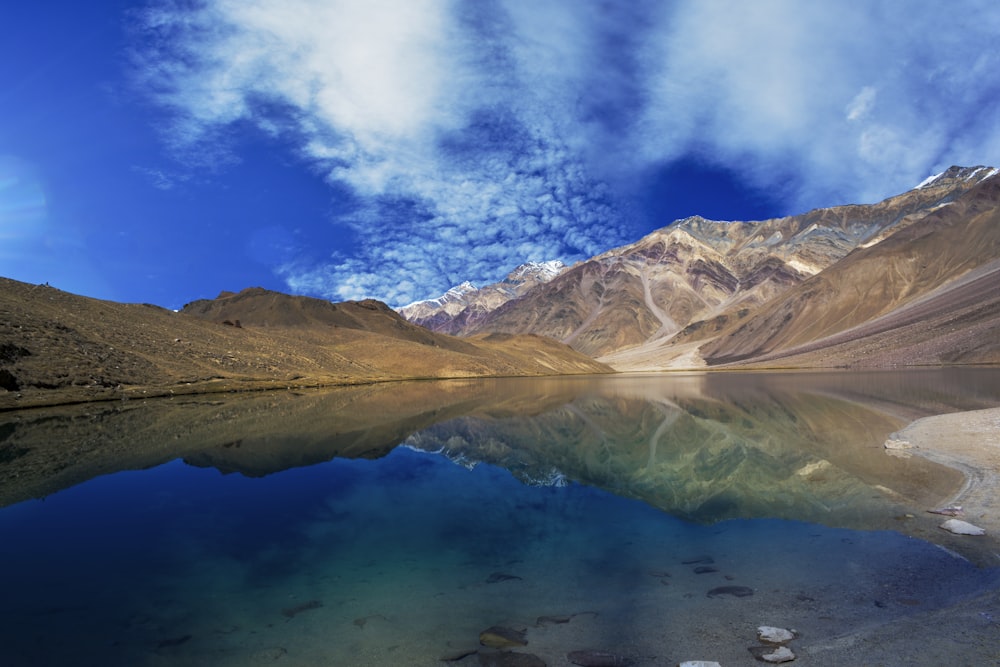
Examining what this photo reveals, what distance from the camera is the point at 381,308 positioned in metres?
152

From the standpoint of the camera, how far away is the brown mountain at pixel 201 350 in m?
42.4

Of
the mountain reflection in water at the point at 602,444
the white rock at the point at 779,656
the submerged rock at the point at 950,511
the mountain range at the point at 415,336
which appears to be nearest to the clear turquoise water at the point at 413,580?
the white rock at the point at 779,656

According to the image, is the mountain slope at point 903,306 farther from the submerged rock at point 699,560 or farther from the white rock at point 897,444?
the submerged rock at point 699,560

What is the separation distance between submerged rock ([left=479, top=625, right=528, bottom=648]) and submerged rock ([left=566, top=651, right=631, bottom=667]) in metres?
0.70

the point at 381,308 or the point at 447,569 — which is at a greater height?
the point at 381,308

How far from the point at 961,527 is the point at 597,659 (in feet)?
29.1

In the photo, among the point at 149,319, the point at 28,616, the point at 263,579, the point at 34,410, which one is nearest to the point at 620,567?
the point at 263,579

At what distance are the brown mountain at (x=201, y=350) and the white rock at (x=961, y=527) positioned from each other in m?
48.6

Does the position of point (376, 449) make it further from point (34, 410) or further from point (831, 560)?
point (34, 410)

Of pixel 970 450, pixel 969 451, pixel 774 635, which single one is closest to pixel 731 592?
pixel 774 635

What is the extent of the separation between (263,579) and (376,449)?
1579 cm

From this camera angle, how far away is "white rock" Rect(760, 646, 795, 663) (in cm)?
636

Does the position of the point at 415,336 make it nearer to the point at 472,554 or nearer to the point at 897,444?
the point at 897,444

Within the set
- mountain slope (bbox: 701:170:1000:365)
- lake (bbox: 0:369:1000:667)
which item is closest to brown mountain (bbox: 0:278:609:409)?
lake (bbox: 0:369:1000:667)
